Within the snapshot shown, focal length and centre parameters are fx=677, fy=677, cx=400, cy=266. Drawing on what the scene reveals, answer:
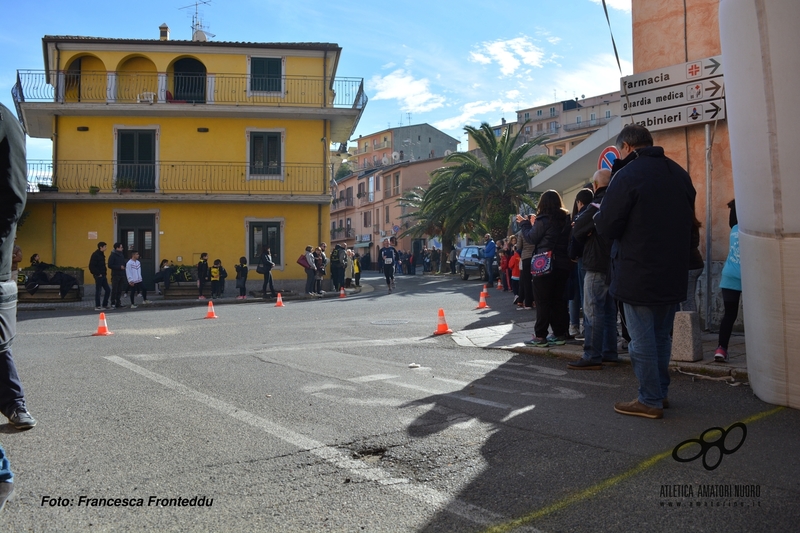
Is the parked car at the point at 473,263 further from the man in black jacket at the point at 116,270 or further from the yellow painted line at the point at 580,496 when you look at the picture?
the yellow painted line at the point at 580,496

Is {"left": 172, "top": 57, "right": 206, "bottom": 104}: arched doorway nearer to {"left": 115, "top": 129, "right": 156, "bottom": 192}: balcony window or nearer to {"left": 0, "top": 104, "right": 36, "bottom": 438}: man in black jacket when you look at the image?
{"left": 115, "top": 129, "right": 156, "bottom": 192}: balcony window

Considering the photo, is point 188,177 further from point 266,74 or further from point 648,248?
point 648,248

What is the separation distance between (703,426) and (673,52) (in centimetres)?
665

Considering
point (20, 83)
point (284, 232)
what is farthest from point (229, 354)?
point (20, 83)

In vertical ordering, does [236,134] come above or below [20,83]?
below

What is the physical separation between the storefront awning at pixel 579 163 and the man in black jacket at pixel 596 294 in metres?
6.97

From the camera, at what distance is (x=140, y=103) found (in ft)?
91.8

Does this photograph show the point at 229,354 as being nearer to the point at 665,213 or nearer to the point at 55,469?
the point at 55,469

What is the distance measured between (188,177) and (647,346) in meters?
26.6

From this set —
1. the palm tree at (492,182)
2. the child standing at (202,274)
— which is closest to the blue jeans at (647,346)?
the child standing at (202,274)

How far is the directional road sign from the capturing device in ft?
27.9

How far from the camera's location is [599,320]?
677 centimetres

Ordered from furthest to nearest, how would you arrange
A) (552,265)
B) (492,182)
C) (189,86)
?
(492,182)
(189,86)
(552,265)

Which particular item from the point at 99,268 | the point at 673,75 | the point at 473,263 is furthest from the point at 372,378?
the point at 473,263
